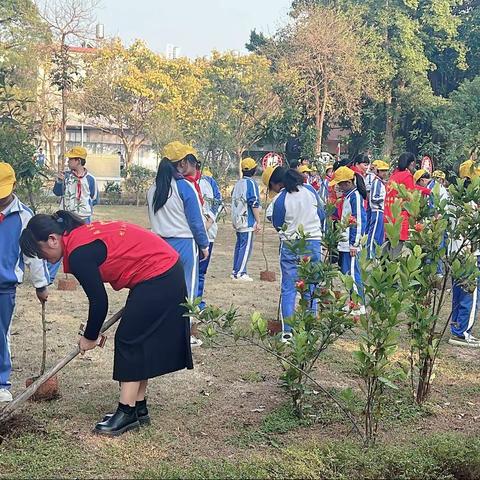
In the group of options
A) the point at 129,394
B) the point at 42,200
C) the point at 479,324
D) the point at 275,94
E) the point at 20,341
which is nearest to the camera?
the point at 129,394

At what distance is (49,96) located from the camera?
3055 centimetres

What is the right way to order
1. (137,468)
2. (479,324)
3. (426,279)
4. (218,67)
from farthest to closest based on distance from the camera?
(218,67) < (479,324) < (426,279) < (137,468)

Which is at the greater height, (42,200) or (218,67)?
(218,67)

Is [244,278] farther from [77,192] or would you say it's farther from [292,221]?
[292,221]

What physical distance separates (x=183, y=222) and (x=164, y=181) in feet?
1.21

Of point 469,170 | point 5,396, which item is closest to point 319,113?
point 469,170

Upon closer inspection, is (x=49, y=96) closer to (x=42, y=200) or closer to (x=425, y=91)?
(x=425, y=91)

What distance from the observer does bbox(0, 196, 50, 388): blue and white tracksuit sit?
13.6 feet

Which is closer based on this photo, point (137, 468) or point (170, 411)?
point (137, 468)

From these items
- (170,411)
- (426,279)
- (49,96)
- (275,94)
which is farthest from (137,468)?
(49,96)

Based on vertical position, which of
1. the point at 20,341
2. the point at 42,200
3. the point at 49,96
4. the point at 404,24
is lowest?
the point at 20,341

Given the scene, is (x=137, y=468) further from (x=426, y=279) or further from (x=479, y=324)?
(x=479, y=324)

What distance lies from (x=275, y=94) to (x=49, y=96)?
1208cm

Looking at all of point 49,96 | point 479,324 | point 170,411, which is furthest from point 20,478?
point 49,96
